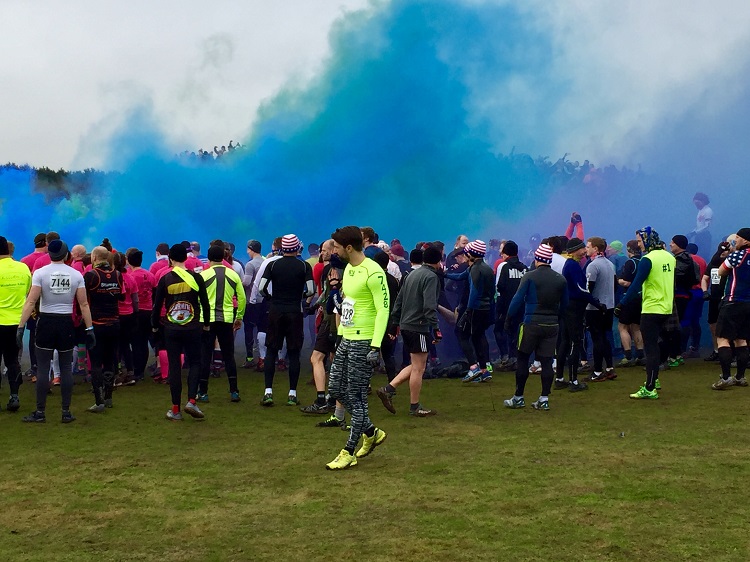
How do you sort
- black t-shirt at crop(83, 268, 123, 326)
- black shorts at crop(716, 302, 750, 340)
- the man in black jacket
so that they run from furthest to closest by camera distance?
the man in black jacket < black t-shirt at crop(83, 268, 123, 326) < black shorts at crop(716, 302, 750, 340)

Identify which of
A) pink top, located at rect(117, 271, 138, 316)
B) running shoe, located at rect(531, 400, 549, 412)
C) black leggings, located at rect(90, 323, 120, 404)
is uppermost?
pink top, located at rect(117, 271, 138, 316)

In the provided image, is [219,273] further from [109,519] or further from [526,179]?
[526,179]

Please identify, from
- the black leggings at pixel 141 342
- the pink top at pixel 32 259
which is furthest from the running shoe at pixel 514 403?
the pink top at pixel 32 259

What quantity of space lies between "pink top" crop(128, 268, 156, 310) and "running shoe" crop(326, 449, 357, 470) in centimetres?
642

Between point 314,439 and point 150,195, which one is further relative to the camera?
point 150,195

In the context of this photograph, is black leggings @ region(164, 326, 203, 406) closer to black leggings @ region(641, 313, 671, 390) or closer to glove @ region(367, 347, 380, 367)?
glove @ region(367, 347, 380, 367)

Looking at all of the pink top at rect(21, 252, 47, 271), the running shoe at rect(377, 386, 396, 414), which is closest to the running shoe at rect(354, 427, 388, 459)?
the running shoe at rect(377, 386, 396, 414)

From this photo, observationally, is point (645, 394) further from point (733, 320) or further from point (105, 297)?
point (105, 297)

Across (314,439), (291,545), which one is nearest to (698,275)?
(314,439)

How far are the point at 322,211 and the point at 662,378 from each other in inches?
538

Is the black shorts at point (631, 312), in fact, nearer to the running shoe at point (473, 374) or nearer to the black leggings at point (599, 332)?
the black leggings at point (599, 332)

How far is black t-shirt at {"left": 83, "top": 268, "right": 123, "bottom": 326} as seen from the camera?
1153 cm

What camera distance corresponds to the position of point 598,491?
684 cm

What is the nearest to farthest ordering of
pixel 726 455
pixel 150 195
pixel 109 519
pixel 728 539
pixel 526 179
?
pixel 728 539, pixel 109 519, pixel 726 455, pixel 150 195, pixel 526 179
